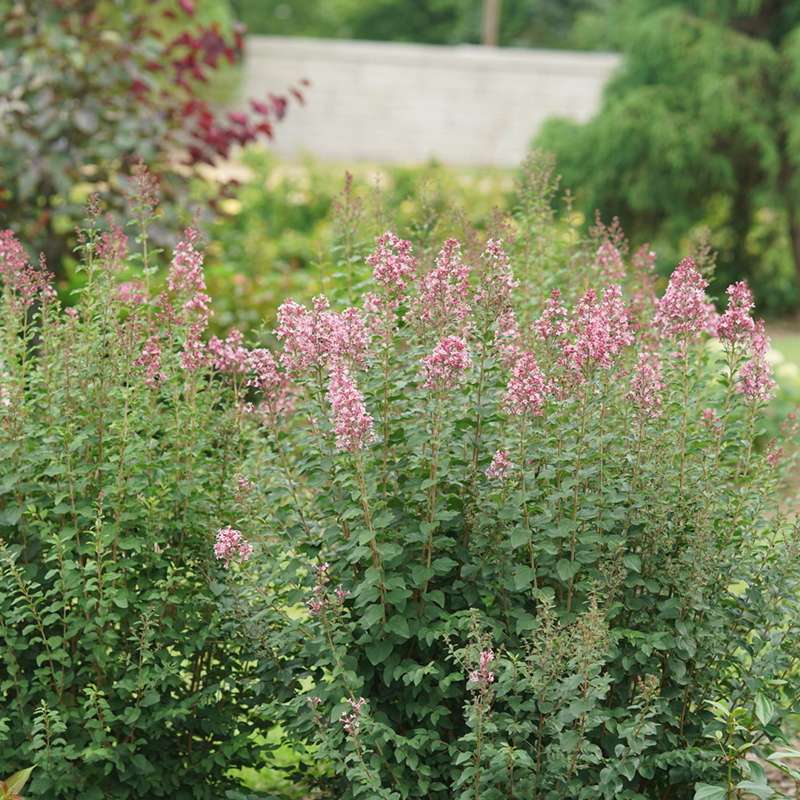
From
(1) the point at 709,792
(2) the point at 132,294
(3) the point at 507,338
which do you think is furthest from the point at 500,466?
(2) the point at 132,294

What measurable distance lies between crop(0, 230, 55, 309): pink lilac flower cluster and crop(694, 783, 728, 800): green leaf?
6.55ft

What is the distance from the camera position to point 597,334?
288cm

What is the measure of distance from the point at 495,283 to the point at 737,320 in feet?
1.91

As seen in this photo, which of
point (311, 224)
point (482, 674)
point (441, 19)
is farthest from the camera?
point (441, 19)

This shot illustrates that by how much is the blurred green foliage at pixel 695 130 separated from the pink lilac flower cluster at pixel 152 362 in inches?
308

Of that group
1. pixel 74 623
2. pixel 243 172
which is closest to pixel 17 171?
pixel 74 623

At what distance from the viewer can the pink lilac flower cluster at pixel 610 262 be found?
3934 mm

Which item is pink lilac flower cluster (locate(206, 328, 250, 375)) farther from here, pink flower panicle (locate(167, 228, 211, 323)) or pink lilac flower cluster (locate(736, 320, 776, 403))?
pink lilac flower cluster (locate(736, 320, 776, 403))

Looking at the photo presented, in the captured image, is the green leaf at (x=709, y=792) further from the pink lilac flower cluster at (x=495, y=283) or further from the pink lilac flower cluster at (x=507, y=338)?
the pink lilac flower cluster at (x=495, y=283)

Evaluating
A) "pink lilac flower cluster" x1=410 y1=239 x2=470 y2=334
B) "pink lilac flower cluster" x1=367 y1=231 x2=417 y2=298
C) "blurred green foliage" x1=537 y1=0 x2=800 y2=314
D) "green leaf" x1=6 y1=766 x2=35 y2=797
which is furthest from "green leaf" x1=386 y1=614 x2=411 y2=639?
"blurred green foliage" x1=537 y1=0 x2=800 y2=314

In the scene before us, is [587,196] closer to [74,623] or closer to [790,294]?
[790,294]

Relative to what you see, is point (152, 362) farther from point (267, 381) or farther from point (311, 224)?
point (311, 224)

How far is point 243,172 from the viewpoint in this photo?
1953cm

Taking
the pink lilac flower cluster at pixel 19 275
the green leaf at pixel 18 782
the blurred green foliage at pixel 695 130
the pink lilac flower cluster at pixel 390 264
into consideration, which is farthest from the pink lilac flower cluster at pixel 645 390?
the blurred green foliage at pixel 695 130
